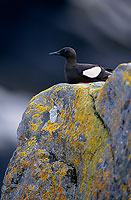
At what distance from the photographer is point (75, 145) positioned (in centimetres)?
370

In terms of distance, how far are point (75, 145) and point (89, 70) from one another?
7.23ft

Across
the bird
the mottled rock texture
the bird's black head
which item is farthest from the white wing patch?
the mottled rock texture

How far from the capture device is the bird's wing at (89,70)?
546cm

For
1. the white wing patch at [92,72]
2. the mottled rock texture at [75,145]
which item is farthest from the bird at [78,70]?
the mottled rock texture at [75,145]

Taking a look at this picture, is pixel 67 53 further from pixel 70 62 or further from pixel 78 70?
pixel 78 70

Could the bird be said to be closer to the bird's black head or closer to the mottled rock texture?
the bird's black head

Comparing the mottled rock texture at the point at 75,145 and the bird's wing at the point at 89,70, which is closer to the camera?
the mottled rock texture at the point at 75,145

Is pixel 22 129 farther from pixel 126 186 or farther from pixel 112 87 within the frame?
pixel 126 186

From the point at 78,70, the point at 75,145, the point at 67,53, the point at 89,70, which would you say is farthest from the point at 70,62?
the point at 75,145

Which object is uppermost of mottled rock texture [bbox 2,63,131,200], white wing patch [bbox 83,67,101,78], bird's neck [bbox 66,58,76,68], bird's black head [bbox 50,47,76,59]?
bird's black head [bbox 50,47,76,59]

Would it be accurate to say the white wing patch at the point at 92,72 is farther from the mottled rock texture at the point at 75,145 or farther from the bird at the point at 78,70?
the mottled rock texture at the point at 75,145

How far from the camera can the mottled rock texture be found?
3016 millimetres

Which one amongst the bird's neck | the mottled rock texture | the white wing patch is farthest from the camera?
the bird's neck

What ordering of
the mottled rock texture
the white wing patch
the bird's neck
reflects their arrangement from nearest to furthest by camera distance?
the mottled rock texture, the white wing patch, the bird's neck
